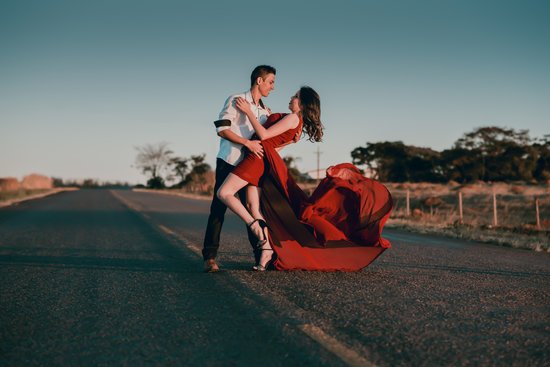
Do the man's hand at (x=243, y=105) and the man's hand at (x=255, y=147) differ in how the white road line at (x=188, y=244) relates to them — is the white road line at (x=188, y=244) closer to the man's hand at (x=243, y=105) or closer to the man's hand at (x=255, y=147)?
the man's hand at (x=255, y=147)

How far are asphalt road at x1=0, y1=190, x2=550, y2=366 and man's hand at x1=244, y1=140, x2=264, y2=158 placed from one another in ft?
3.68

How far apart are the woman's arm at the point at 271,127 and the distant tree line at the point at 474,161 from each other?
165 ft

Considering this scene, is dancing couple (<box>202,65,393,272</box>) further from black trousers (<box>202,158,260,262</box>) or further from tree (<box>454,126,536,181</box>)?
tree (<box>454,126,536,181</box>)

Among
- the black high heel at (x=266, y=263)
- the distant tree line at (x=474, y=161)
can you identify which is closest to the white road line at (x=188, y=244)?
the black high heel at (x=266, y=263)

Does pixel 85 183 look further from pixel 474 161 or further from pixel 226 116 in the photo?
pixel 226 116

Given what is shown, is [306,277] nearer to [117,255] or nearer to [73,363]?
[73,363]

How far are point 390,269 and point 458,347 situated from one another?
2.64 meters

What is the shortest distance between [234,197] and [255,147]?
50 cm

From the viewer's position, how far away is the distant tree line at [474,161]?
2023 inches

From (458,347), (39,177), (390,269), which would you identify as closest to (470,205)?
(390,269)

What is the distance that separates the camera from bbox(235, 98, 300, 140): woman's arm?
14.3ft

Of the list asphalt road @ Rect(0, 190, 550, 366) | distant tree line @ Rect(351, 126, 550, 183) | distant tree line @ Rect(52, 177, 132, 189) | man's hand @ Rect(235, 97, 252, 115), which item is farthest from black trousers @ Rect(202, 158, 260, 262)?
distant tree line @ Rect(52, 177, 132, 189)

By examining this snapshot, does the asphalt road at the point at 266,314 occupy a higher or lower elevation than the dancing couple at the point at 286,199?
lower

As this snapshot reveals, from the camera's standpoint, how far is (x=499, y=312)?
10.4 ft
